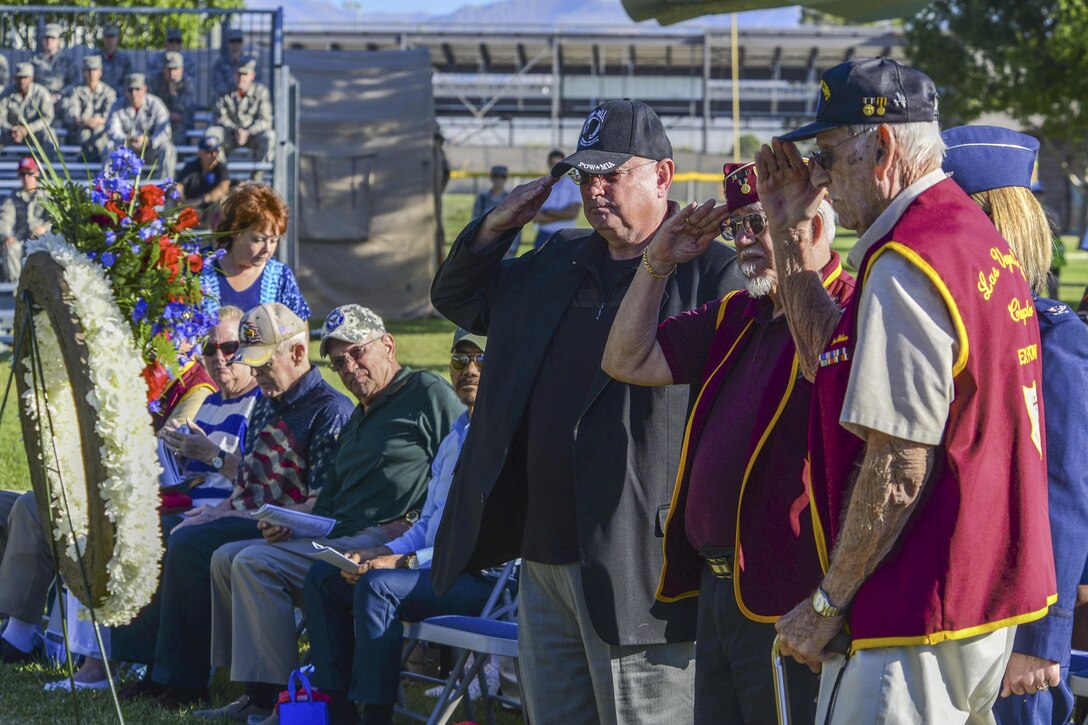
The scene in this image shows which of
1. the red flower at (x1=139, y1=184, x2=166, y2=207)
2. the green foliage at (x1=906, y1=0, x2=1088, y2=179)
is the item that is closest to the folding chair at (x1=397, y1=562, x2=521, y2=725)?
the red flower at (x1=139, y1=184, x2=166, y2=207)

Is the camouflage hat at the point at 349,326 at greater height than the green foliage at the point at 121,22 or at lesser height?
lesser

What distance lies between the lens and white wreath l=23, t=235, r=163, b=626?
3.78 metres

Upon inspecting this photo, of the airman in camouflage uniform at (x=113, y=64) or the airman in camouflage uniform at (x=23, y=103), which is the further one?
the airman in camouflage uniform at (x=113, y=64)

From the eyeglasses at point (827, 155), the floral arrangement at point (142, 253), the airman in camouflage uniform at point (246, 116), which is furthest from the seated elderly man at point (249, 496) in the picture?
the airman in camouflage uniform at point (246, 116)

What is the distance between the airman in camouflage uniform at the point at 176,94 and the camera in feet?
→ 53.0

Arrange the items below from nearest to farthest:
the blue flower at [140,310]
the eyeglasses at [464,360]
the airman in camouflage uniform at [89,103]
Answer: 1. the blue flower at [140,310]
2. the eyeglasses at [464,360]
3. the airman in camouflage uniform at [89,103]

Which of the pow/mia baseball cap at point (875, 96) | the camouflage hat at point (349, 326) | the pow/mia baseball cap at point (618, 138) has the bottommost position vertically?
the camouflage hat at point (349, 326)

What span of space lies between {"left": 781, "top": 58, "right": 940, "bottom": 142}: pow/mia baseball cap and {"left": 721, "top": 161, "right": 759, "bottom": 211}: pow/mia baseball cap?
1.86ft

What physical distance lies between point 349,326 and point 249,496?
94 cm

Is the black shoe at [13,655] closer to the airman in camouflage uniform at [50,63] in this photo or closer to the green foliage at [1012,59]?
the airman in camouflage uniform at [50,63]

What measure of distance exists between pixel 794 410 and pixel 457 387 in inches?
97.5

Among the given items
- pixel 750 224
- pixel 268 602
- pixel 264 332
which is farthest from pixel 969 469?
pixel 264 332

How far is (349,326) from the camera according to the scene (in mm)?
5383

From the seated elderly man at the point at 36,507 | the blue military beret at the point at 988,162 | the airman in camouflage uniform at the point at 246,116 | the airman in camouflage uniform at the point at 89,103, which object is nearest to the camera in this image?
the blue military beret at the point at 988,162
